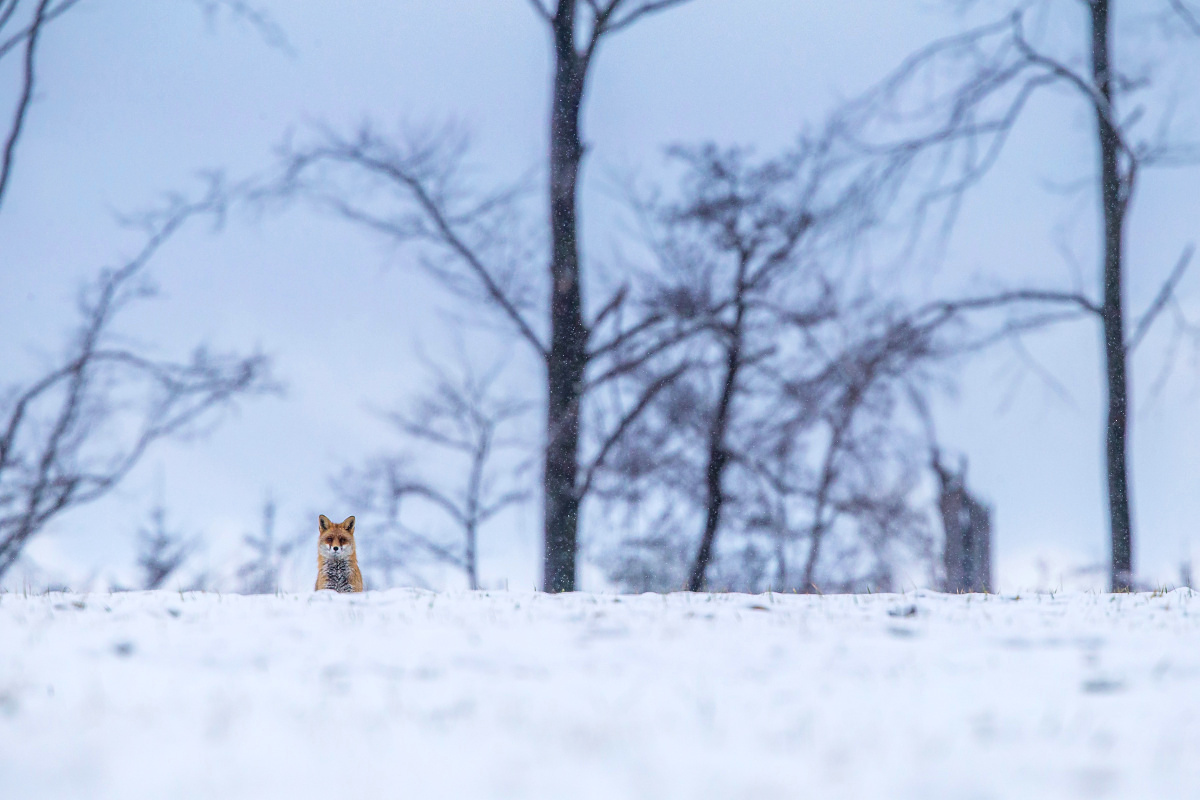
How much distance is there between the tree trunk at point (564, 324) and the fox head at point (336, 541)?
2504mm

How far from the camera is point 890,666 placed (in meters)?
4.88

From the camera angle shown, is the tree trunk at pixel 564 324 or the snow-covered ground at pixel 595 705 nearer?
the snow-covered ground at pixel 595 705

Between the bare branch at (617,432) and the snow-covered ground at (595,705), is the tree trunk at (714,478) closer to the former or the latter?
the bare branch at (617,432)

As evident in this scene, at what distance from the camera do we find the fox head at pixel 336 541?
9484 millimetres

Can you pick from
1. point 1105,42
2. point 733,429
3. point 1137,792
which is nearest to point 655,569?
point 733,429

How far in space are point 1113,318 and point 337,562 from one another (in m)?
8.90

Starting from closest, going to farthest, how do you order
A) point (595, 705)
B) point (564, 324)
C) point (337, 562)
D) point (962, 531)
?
1. point (595, 705)
2. point (337, 562)
3. point (564, 324)
4. point (962, 531)

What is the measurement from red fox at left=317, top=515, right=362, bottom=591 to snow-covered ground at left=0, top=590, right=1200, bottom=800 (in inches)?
112

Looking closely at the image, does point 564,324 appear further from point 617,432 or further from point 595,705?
point 595,705

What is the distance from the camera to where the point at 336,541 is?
9523 millimetres

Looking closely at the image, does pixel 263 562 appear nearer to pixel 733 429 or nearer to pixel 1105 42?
pixel 733 429

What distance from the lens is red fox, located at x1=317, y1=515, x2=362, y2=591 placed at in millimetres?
9406

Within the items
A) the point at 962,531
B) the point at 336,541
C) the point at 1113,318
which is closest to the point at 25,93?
the point at 336,541

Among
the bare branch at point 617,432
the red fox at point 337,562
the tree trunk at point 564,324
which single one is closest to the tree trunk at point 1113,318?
the bare branch at point 617,432
